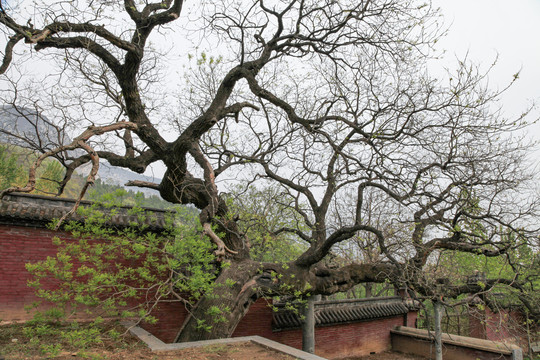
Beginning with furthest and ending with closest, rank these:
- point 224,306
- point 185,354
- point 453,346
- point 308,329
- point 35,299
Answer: point 453,346, point 308,329, point 35,299, point 224,306, point 185,354

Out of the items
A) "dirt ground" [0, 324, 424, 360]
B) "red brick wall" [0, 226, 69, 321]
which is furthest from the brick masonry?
"dirt ground" [0, 324, 424, 360]

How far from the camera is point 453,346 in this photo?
1026 centimetres

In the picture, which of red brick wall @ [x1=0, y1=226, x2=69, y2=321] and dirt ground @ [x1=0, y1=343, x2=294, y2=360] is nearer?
dirt ground @ [x1=0, y1=343, x2=294, y2=360]

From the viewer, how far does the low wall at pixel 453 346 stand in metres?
9.04

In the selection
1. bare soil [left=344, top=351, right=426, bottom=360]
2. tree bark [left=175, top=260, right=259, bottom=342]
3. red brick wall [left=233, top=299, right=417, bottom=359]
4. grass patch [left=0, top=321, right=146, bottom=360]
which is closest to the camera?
grass patch [left=0, top=321, right=146, bottom=360]

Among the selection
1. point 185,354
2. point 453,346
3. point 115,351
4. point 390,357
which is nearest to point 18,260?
point 115,351

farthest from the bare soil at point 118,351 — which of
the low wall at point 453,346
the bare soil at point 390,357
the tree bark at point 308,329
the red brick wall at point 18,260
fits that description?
the bare soil at point 390,357

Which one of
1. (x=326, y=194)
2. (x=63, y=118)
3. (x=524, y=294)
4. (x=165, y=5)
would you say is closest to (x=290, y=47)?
(x=165, y=5)

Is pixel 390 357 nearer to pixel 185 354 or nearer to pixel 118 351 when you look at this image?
pixel 185 354

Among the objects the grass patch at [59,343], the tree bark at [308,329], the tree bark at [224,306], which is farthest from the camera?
the tree bark at [308,329]

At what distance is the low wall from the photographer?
904cm

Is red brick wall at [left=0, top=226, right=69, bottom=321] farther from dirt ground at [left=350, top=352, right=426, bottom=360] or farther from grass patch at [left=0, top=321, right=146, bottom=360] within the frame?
dirt ground at [left=350, top=352, right=426, bottom=360]

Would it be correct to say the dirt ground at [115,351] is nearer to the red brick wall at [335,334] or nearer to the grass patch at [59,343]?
the grass patch at [59,343]

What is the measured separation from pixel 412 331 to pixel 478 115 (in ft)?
27.4
